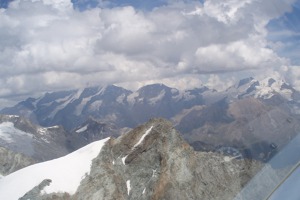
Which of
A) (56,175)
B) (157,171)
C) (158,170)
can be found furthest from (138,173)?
(56,175)

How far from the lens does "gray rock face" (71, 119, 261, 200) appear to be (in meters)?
78.6

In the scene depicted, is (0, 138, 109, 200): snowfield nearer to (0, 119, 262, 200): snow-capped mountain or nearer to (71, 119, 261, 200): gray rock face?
(0, 119, 262, 200): snow-capped mountain

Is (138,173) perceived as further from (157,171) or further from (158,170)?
(158,170)

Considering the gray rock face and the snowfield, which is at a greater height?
the gray rock face

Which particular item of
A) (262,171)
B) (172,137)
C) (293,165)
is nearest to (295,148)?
(293,165)

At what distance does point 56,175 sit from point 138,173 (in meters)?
13.6

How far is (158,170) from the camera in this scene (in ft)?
268

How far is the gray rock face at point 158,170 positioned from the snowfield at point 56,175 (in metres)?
1.98

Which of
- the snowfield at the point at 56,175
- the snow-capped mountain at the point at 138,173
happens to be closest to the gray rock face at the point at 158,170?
the snow-capped mountain at the point at 138,173

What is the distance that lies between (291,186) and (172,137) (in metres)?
81.9

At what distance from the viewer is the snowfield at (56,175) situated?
8056 centimetres

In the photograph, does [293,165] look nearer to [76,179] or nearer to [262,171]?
[262,171]

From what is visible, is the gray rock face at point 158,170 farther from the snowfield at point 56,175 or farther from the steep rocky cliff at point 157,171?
the snowfield at point 56,175

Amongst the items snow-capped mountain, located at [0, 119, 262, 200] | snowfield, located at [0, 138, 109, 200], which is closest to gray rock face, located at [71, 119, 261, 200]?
snow-capped mountain, located at [0, 119, 262, 200]
